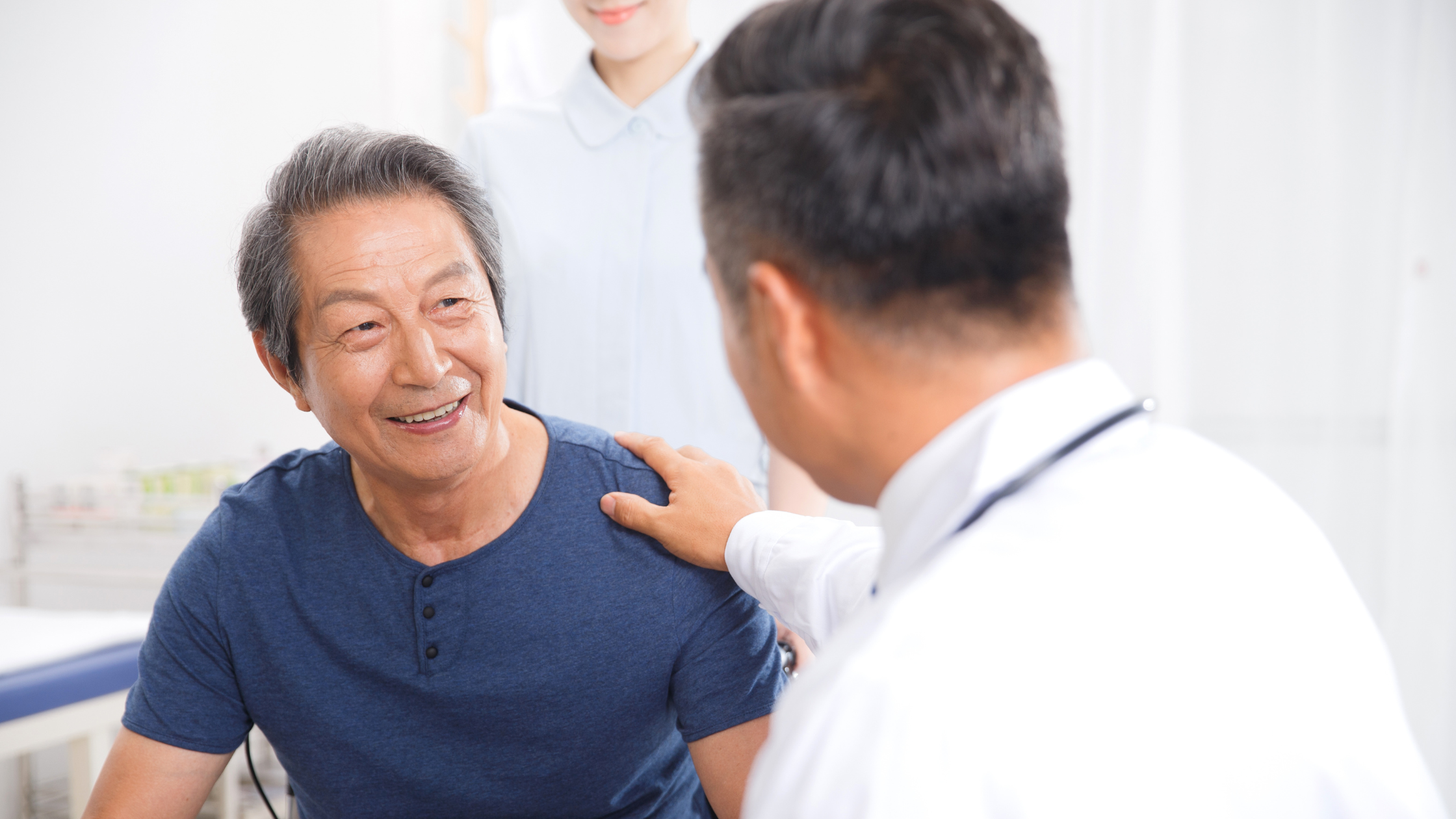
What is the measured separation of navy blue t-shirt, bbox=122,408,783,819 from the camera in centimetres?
116

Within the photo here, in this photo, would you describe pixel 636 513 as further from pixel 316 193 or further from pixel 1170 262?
pixel 1170 262

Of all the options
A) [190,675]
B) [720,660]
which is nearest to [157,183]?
[190,675]

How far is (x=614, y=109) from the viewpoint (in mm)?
1600

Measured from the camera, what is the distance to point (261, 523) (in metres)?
1.24

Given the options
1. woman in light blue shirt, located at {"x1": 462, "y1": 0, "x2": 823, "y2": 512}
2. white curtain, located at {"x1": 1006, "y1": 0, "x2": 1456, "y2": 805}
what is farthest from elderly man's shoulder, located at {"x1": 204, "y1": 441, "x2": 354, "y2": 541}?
white curtain, located at {"x1": 1006, "y1": 0, "x2": 1456, "y2": 805}

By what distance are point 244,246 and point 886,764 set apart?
0.98m

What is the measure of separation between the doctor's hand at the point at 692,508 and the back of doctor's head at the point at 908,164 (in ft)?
1.81

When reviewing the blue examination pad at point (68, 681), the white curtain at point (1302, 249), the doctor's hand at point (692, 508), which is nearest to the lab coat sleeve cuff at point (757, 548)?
the doctor's hand at point (692, 508)

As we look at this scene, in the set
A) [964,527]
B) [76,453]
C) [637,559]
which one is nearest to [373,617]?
[637,559]

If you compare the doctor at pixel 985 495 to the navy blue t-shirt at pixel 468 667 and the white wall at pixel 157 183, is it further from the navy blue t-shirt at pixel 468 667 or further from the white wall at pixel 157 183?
the white wall at pixel 157 183

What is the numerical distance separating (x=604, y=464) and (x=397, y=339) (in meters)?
0.27

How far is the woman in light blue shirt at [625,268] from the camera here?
1576 mm

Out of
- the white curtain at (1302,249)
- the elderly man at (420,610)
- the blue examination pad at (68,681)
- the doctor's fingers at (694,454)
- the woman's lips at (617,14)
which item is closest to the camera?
the elderly man at (420,610)

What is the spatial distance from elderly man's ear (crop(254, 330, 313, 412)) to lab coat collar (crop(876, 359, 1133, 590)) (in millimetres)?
799
